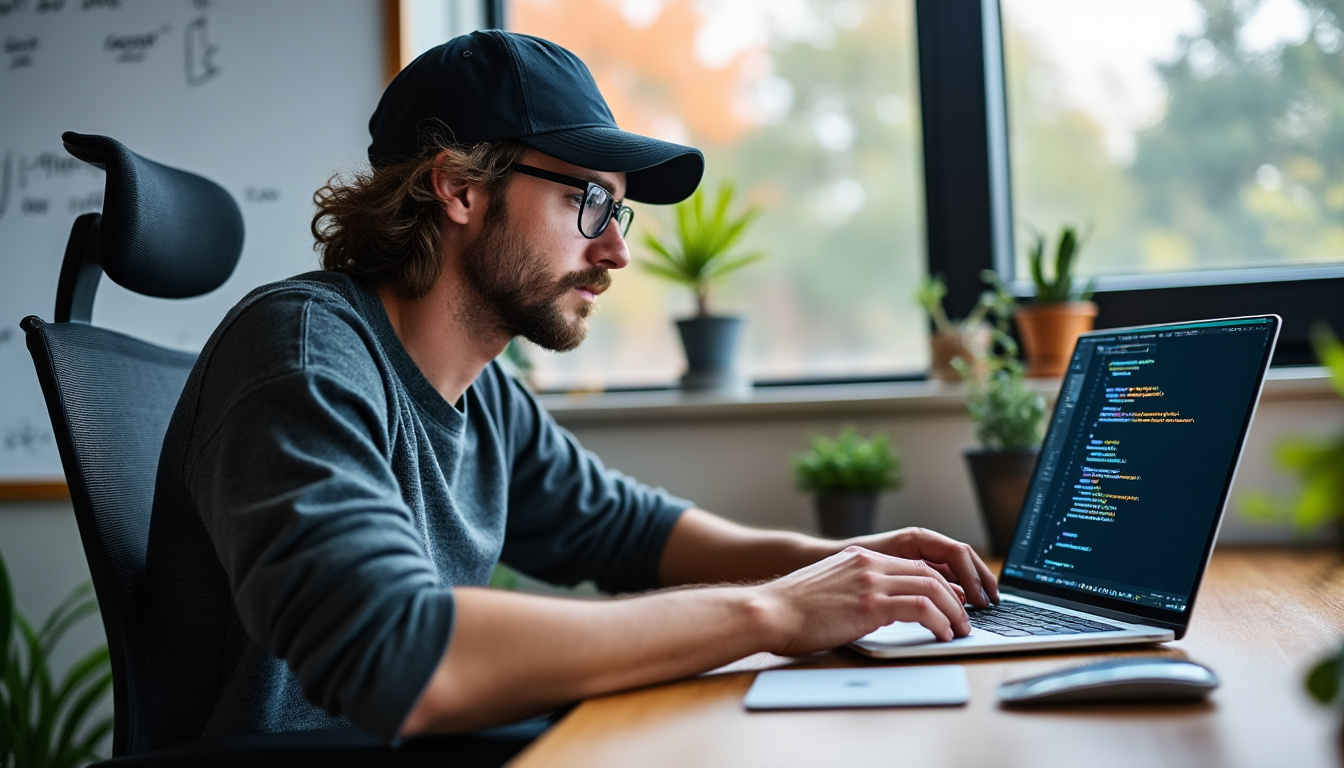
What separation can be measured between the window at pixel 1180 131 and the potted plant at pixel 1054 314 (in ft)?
0.70

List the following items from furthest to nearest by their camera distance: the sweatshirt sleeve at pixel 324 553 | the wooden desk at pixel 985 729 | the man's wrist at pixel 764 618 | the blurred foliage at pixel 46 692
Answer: the blurred foliage at pixel 46 692
the man's wrist at pixel 764 618
the sweatshirt sleeve at pixel 324 553
the wooden desk at pixel 985 729

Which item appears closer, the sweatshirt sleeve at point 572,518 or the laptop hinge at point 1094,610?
the laptop hinge at point 1094,610

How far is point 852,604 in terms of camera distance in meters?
0.82

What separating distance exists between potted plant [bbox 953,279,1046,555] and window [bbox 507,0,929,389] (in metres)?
0.43

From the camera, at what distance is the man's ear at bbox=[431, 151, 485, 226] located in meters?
1.15

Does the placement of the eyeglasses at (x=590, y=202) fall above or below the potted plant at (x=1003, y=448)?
above

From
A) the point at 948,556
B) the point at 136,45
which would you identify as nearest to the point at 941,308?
the point at 948,556

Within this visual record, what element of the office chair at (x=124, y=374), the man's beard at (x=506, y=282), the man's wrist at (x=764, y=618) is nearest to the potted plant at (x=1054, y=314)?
the man's beard at (x=506, y=282)

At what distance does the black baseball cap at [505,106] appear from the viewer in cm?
112

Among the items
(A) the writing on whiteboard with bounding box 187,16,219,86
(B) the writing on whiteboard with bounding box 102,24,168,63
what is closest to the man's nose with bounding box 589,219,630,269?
(A) the writing on whiteboard with bounding box 187,16,219,86

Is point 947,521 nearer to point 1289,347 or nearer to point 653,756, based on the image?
point 1289,347

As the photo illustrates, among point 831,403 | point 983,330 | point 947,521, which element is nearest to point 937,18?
point 983,330

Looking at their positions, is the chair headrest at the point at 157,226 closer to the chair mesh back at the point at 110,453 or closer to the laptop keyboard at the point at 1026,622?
the chair mesh back at the point at 110,453

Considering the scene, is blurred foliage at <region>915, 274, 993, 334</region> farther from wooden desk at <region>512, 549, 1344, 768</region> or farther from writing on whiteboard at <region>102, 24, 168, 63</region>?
writing on whiteboard at <region>102, 24, 168, 63</region>
